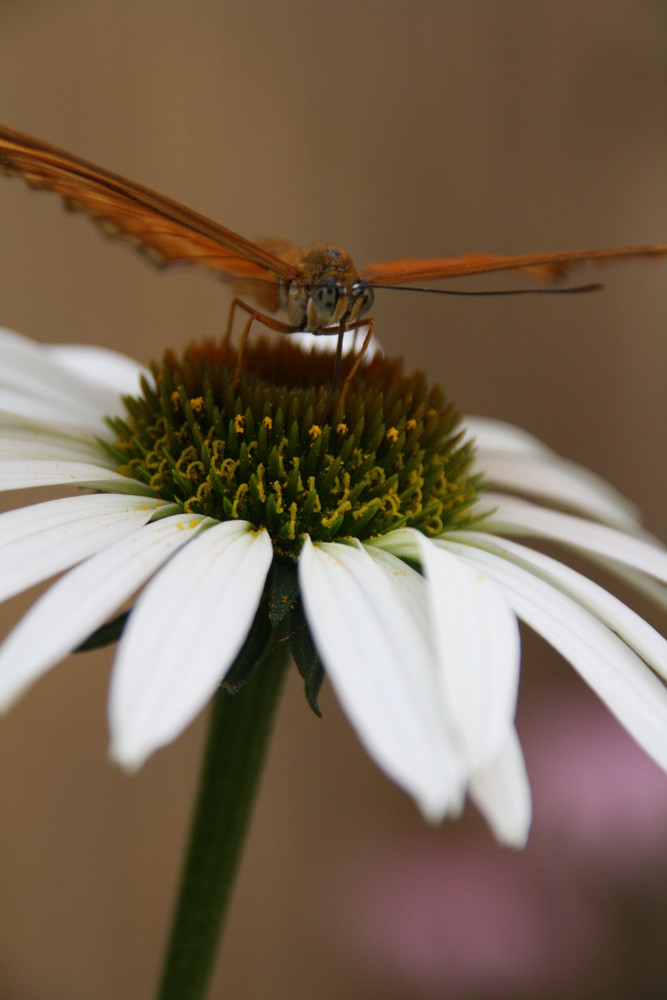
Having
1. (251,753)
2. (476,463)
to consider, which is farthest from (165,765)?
(251,753)

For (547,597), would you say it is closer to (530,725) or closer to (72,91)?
(530,725)

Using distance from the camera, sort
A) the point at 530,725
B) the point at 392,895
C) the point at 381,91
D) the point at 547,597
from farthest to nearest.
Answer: the point at 381,91, the point at 530,725, the point at 392,895, the point at 547,597

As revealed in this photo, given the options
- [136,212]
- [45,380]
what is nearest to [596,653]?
[136,212]

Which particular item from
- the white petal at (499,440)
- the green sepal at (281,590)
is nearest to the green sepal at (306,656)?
the green sepal at (281,590)

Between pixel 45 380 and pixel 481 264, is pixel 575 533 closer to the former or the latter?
pixel 481 264

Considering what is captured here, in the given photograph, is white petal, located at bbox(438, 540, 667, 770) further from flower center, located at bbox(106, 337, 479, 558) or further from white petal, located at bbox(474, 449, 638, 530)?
white petal, located at bbox(474, 449, 638, 530)

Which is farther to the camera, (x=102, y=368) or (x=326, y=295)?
(x=102, y=368)

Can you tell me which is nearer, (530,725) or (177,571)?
(177,571)
